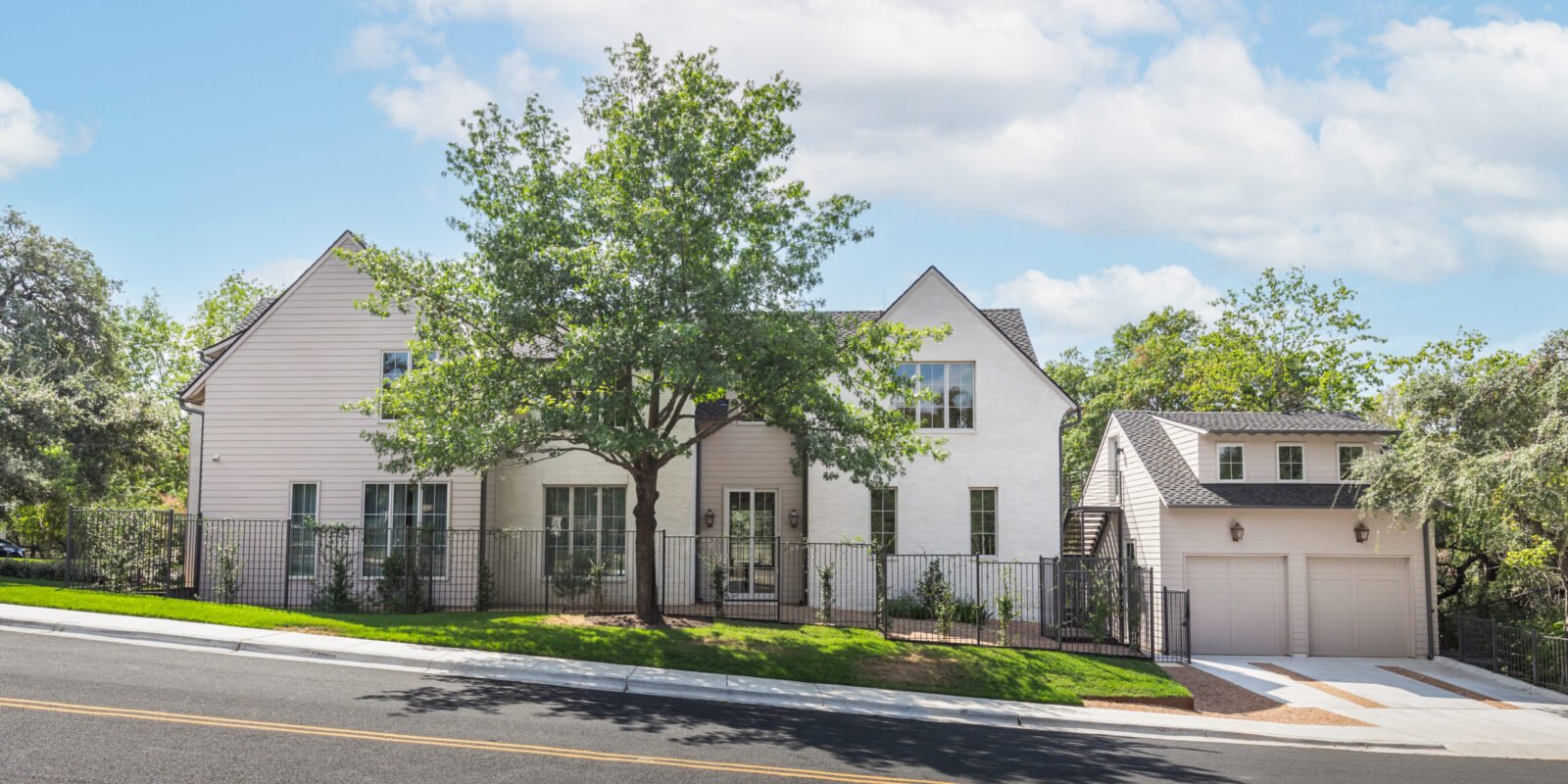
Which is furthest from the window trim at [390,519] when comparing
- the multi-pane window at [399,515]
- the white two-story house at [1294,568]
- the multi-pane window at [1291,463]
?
the multi-pane window at [1291,463]

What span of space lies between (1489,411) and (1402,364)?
834 inches

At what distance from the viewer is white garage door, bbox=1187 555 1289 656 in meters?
23.0

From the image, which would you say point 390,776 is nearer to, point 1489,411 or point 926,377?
point 926,377

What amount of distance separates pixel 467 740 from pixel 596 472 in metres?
13.4

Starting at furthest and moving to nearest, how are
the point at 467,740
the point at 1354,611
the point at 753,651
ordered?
the point at 1354,611
the point at 753,651
the point at 467,740

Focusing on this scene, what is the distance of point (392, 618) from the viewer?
743 inches

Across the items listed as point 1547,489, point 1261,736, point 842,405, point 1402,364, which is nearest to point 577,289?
point 842,405

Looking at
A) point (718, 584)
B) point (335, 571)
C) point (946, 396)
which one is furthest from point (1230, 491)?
point (335, 571)

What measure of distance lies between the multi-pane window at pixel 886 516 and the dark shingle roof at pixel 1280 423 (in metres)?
7.42

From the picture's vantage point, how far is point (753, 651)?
16875 millimetres

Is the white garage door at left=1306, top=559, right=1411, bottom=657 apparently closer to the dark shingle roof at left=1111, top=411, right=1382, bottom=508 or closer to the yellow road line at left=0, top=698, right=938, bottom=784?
the dark shingle roof at left=1111, top=411, right=1382, bottom=508

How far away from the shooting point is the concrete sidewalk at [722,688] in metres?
14.0

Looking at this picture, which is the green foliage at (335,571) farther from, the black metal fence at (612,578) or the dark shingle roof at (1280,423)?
the dark shingle roof at (1280,423)

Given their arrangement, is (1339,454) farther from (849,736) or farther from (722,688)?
(849,736)
